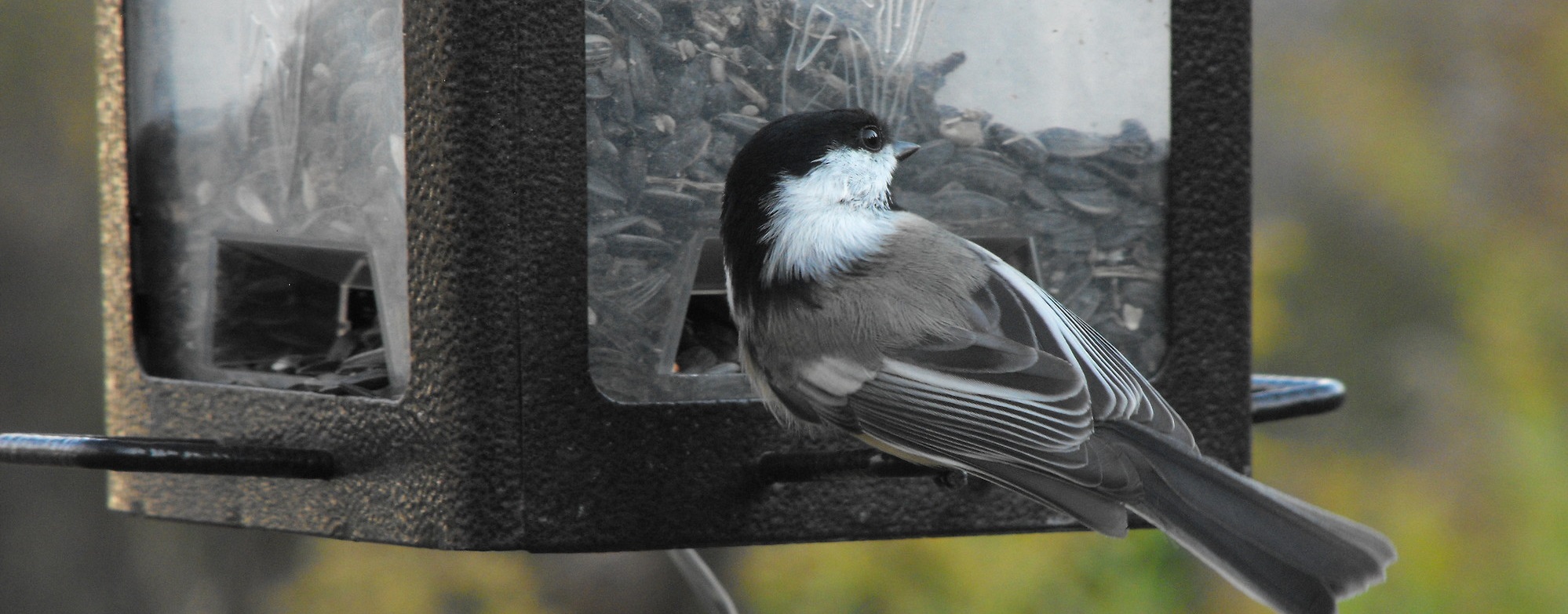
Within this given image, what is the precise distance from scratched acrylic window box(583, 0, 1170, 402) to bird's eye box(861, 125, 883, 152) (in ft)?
0.44

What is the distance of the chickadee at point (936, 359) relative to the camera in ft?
5.66

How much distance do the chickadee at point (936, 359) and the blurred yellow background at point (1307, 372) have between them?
71.1 inches

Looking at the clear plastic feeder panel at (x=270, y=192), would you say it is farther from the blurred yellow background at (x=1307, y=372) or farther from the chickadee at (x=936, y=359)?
the blurred yellow background at (x=1307, y=372)

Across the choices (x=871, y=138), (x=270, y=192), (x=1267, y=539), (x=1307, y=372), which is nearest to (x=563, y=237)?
Answer: (x=871, y=138)

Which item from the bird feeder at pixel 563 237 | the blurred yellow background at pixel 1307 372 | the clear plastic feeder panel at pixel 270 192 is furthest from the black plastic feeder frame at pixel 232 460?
the blurred yellow background at pixel 1307 372

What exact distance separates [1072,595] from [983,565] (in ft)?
0.71

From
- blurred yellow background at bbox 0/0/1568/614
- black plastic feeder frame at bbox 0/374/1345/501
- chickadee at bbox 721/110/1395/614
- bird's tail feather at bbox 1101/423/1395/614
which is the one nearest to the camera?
bird's tail feather at bbox 1101/423/1395/614

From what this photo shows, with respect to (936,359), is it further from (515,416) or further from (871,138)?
(515,416)

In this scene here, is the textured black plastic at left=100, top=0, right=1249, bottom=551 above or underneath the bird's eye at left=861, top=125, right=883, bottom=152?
Result: underneath

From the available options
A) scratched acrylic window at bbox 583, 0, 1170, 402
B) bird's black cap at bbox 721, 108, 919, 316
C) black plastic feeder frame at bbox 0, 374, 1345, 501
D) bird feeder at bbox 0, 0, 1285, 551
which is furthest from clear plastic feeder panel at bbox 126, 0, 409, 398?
bird's black cap at bbox 721, 108, 919, 316

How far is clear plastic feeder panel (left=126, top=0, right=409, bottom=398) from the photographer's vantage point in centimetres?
208

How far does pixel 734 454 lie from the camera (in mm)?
2086

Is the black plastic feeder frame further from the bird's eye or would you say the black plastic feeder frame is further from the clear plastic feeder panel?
the bird's eye

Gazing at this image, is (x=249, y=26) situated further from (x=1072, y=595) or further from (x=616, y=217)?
(x=1072, y=595)
